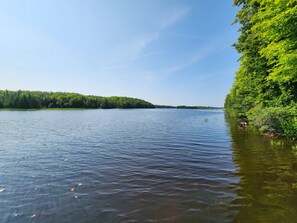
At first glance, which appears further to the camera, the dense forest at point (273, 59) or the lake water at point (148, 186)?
the dense forest at point (273, 59)

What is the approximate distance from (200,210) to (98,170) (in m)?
5.36

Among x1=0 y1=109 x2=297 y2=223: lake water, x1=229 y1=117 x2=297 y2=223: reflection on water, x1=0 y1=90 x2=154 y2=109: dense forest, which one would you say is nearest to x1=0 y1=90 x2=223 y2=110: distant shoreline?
x1=0 y1=90 x2=154 y2=109: dense forest

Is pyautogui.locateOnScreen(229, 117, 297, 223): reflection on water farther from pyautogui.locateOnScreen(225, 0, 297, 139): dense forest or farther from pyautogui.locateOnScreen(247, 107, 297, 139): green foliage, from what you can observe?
pyautogui.locateOnScreen(225, 0, 297, 139): dense forest

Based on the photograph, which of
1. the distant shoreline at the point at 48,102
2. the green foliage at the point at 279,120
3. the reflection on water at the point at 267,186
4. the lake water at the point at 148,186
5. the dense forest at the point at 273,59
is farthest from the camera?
the distant shoreline at the point at 48,102

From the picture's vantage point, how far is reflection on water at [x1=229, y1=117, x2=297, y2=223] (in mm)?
5246

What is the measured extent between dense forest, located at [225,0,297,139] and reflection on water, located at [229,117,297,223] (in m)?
4.18

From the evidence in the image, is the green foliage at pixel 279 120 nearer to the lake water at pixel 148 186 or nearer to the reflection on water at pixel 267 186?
the lake water at pixel 148 186

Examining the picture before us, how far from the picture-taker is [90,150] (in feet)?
44.9

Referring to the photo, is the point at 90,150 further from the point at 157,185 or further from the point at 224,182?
the point at 224,182

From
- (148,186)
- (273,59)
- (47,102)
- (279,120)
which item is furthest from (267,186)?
(47,102)

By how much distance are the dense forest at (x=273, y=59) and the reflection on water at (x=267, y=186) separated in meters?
4.18

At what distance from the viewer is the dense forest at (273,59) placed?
10500 millimetres

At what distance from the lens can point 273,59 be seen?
52.2 ft

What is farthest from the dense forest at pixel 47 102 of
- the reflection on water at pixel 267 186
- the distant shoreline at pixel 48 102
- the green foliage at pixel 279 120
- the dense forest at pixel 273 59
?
the reflection on water at pixel 267 186
